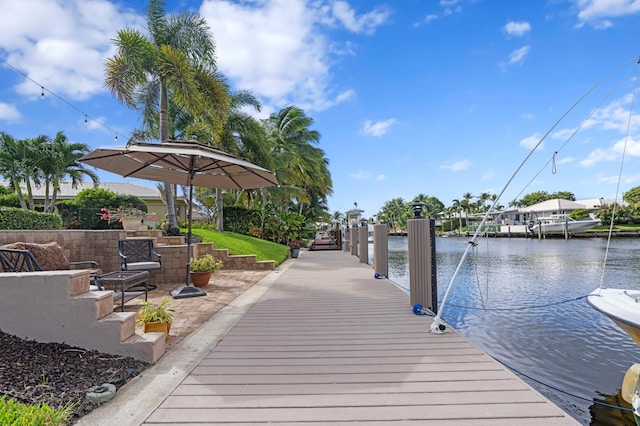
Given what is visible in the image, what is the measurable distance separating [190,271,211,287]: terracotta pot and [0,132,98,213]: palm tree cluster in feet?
58.9

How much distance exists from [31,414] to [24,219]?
284 inches

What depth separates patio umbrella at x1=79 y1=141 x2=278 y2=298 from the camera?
5.07 meters

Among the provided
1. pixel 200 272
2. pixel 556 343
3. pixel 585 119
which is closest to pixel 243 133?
pixel 200 272

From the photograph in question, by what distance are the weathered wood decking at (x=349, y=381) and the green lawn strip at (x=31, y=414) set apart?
0.46 m

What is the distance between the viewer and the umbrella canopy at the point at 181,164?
16.6 ft

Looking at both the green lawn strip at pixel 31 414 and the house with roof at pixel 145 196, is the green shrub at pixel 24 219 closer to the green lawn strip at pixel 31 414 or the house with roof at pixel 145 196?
the green lawn strip at pixel 31 414

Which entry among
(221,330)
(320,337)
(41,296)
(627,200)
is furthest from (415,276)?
(627,200)

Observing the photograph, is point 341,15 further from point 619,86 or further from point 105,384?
point 105,384

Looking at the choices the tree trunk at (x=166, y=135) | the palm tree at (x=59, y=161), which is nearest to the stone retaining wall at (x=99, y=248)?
the tree trunk at (x=166, y=135)

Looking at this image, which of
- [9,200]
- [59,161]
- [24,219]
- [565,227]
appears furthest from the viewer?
[565,227]

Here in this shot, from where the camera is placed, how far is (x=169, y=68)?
9.87 m

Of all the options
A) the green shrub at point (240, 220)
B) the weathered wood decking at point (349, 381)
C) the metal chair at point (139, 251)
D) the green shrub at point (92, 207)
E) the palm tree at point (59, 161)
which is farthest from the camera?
the palm tree at point (59, 161)

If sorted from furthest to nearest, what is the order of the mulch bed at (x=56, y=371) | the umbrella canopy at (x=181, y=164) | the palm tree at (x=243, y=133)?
the palm tree at (x=243, y=133) < the umbrella canopy at (x=181, y=164) < the mulch bed at (x=56, y=371)

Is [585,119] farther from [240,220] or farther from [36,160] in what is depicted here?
[36,160]
